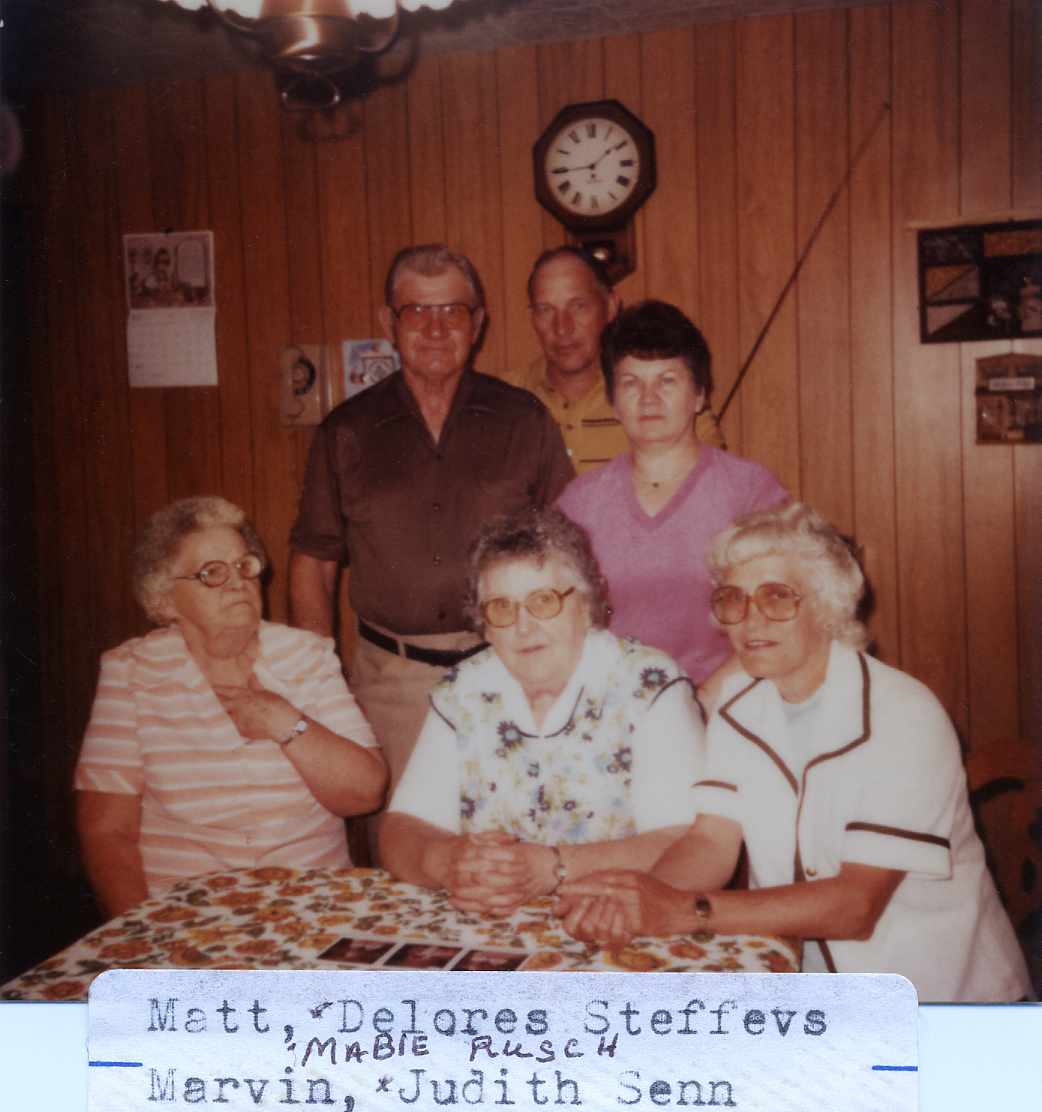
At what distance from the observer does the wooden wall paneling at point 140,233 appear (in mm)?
1589

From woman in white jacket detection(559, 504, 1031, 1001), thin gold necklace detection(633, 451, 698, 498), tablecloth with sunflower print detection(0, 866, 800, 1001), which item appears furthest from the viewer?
thin gold necklace detection(633, 451, 698, 498)

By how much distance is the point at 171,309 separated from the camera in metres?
1.61

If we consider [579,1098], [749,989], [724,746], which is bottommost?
[579,1098]

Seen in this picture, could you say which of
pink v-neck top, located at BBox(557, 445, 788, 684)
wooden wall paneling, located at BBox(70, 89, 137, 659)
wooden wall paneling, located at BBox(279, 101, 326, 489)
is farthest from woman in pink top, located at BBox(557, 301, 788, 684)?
wooden wall paneling, located at BBox(70, 89, 137, 659)

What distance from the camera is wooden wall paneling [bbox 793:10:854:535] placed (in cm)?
144

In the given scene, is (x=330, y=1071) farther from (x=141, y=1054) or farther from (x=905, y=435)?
(x=905, y=435)

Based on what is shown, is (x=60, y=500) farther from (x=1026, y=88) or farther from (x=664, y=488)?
(x=1026, y=88)

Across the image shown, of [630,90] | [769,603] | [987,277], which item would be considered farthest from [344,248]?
[987,277]

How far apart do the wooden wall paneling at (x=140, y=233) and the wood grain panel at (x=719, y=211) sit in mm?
913

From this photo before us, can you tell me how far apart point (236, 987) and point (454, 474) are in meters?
0.88

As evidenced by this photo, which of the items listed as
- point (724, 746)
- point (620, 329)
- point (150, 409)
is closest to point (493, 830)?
point (724, 746)

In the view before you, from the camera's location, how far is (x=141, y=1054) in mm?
1544

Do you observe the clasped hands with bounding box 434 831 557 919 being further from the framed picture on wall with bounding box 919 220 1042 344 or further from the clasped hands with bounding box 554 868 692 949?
the framed picture on wall with bounding box 919 220 1042 344

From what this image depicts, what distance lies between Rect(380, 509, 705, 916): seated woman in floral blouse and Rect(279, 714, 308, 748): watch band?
20cm
